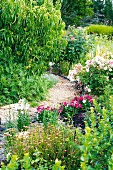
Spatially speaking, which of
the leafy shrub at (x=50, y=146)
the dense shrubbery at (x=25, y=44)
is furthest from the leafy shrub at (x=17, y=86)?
the leafy shrub at (x=50, y=146)

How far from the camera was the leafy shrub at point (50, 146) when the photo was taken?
3.42 metres

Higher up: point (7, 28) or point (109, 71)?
point (7, 28)

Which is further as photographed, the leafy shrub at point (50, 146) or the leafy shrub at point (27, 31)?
the leafy shrub at point (27, 31)

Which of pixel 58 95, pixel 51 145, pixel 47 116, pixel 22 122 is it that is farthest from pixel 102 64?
pixel 51 145

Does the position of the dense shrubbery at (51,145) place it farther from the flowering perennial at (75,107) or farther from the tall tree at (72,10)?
the tall tree at (72,10)

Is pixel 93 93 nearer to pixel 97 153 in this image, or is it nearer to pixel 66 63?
pixel 66 63

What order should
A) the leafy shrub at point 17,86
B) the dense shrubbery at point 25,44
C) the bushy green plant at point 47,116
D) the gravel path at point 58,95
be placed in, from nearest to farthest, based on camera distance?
1. the bushy green plant at point 47,116
2. the gravel path at point 58,95
3. the dense shrubbery at point 25,44
4. the leafy shrub at point 17,86

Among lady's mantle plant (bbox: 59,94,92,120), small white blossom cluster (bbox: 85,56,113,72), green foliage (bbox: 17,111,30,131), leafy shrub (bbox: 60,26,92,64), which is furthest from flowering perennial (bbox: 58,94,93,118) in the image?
leafy shrub (bbox: 60,26,92,64)

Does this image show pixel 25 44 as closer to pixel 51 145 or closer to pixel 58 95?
pixel 58 95

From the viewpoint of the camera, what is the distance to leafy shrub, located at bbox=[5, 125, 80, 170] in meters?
3.42

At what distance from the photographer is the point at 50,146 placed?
356cm

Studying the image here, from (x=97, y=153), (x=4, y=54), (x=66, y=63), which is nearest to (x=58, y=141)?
(x=97, y=153)

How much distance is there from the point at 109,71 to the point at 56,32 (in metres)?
1.27

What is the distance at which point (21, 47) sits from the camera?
263 inches
